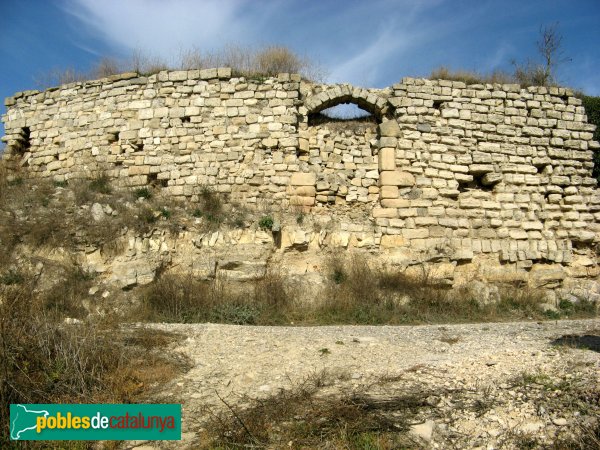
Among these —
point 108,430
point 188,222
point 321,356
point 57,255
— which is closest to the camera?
point 108,430

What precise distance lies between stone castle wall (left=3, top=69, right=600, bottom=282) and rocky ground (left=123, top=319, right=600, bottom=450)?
9.63 feet

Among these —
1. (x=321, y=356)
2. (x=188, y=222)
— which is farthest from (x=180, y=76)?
(x=321, y=356)

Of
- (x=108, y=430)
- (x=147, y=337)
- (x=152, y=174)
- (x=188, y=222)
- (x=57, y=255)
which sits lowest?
(x=108, y=430)

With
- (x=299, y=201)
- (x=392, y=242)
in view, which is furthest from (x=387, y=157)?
(x=299, y=201)

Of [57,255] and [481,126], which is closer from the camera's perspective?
[57,255]

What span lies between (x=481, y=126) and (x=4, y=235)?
370 inches

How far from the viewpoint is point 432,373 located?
4527 millimetres

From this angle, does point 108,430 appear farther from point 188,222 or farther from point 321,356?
point 188,222

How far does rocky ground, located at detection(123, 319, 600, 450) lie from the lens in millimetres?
3483

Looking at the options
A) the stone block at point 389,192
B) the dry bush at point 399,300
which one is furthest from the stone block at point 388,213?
the dry bush at point 399,300

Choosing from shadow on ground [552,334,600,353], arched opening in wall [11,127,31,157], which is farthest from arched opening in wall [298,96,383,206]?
arched opening in wall [11,127,31,157]

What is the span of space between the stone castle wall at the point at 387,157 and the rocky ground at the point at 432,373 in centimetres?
294

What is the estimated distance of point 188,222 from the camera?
28.9 ft

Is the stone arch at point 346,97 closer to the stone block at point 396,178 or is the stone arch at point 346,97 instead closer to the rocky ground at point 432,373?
the stone block at point 396,178
